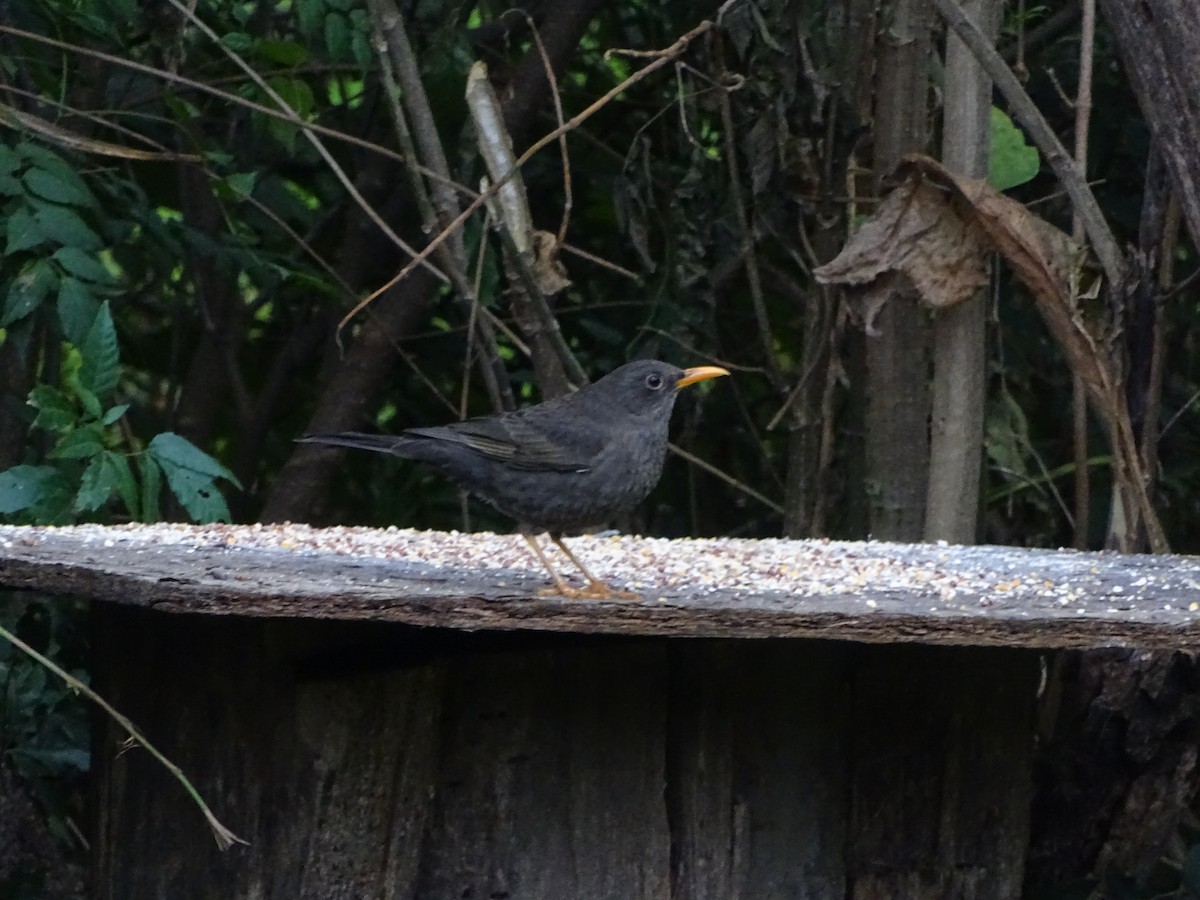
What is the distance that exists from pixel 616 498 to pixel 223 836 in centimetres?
109

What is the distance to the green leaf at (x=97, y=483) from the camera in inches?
127

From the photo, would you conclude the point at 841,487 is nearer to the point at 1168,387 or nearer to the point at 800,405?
the point at 800,405

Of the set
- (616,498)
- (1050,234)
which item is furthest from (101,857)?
(1050,234)

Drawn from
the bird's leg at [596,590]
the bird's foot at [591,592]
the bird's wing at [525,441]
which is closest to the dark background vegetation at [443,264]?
the bird's wing at [525,441]

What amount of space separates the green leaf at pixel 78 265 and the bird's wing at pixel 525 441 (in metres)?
0.80

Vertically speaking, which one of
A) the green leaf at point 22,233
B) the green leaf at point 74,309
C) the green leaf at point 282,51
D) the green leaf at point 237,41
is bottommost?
the green leaf at point 74,309

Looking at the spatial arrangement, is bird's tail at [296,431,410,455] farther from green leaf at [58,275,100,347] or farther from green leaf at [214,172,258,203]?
green leaf at [214,172,258,203]

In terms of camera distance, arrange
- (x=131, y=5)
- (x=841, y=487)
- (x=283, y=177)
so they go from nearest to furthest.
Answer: (x=131, y=5) → (x=841, y=487) → (x=283, y=177)

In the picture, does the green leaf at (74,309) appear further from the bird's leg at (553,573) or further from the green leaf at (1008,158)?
the green leaf at (1008,158)

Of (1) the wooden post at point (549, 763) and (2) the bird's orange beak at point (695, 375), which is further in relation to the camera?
(2) the bird's orange beak at point (695, 375)

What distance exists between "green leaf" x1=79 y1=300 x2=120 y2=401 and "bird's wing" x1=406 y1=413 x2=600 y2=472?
628mm

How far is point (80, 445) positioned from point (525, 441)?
87cm

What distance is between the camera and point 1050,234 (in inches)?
144

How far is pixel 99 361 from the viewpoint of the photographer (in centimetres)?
345
